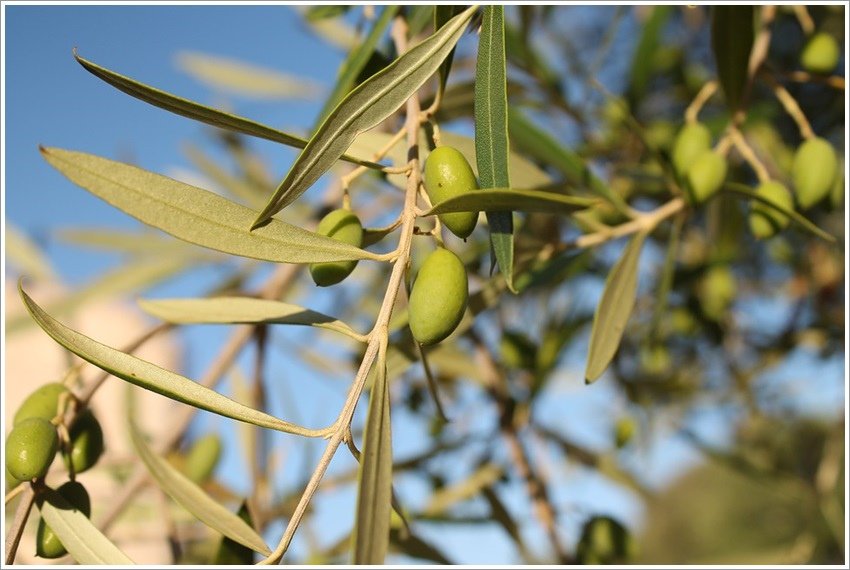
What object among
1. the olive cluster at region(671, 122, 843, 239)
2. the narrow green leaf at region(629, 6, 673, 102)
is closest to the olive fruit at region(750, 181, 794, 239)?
the olive cluster at region(671, 122, 843, 239)

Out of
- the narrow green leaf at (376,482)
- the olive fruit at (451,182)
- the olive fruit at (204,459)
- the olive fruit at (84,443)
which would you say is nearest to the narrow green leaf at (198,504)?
the olive fruit at (84,443)

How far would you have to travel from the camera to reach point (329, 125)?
1.55 ft

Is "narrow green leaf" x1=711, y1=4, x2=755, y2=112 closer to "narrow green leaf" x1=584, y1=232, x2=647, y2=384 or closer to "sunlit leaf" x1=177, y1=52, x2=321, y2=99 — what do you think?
"narrow green leaf" x1=584, y1=232, x2=647, y2=384

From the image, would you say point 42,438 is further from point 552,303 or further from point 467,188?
point 552,303

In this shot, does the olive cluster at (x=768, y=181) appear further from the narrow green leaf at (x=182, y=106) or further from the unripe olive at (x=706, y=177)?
the narrow green leaf at (x=182, y=106)

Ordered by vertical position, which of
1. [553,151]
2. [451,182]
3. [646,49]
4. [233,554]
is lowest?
[233,554]

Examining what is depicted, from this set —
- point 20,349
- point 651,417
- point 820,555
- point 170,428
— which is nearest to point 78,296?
point 170,428

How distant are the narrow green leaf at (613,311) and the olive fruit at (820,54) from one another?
1.30 ft

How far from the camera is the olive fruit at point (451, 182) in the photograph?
1.59 feet

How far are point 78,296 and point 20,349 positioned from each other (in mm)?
1815

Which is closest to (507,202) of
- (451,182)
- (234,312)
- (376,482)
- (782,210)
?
(451,182)

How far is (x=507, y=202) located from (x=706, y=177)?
42 centimetres

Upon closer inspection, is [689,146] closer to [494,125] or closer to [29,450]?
[494,125]

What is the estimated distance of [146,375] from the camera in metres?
0.49
